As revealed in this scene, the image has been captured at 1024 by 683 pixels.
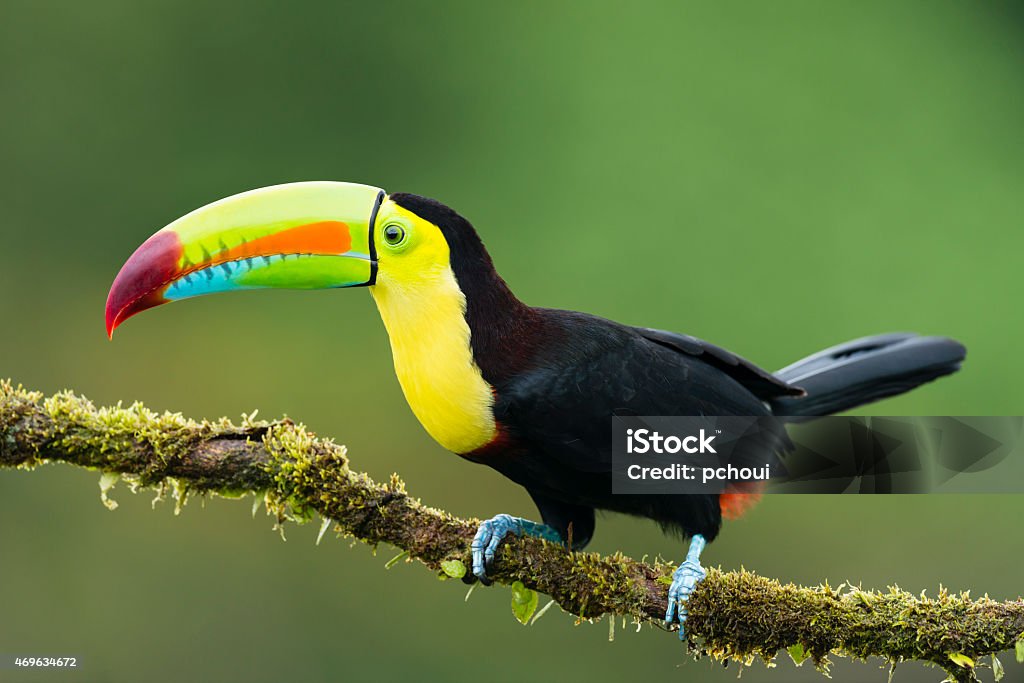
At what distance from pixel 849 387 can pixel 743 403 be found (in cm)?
43

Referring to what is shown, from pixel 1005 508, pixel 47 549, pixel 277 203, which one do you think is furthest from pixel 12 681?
pixel 1005 508

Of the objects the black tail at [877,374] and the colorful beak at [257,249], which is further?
the black tail at [877,374]

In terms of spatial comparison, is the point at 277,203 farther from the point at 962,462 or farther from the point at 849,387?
the point at 962,462

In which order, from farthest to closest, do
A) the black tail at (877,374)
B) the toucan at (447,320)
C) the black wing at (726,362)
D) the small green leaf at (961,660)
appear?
the black tail at (877,374) → the black wing at (726,362) → the toucan at (447,320) → the small green leaf at (961,660)

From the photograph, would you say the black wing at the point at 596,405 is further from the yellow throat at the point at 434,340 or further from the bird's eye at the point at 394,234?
the bird's eye at the point at 394,234

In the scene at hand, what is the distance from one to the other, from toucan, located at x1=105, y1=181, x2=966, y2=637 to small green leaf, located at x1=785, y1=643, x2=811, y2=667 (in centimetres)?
21

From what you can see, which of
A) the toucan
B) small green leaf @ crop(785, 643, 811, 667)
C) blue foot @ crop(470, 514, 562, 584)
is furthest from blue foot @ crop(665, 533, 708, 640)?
blue foot @ crop(470, 514, 562, 584)

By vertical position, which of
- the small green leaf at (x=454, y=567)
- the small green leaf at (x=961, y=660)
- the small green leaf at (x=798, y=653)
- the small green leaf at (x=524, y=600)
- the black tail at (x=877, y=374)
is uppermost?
the black tail at (x=877, y=374)

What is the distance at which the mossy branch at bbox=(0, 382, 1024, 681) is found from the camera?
2.02m

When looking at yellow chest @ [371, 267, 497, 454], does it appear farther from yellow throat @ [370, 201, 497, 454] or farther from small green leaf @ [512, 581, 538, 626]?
small green leaf @ [512, 581, 538, 626]

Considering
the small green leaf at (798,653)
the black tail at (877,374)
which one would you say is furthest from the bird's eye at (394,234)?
the black tail at (877,374)

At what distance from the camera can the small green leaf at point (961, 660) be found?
198 cm

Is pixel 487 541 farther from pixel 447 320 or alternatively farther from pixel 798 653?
pixel 798 653

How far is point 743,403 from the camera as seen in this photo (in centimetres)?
252
